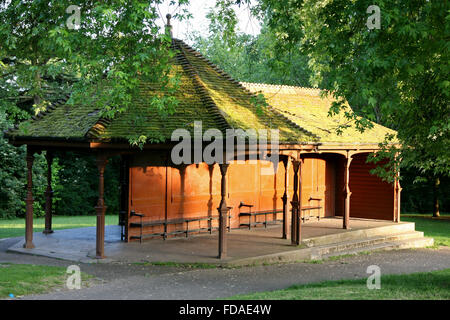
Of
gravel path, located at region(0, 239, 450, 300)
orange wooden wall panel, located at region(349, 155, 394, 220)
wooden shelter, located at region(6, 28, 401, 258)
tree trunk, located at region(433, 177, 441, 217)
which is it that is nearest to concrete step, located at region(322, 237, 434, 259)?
gravel path, located at region(0, 239, 450, 300)

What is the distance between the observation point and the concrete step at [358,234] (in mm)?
16422

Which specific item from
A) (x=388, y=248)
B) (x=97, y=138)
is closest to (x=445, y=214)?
(x=388, y=248)

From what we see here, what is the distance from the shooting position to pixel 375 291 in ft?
32.7

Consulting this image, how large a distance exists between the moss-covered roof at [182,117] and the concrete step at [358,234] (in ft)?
10.4

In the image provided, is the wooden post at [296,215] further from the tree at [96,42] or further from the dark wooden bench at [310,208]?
the tree at [96,42]

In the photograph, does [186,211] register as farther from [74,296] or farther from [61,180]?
[61,180]

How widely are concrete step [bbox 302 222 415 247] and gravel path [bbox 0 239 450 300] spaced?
112 cm

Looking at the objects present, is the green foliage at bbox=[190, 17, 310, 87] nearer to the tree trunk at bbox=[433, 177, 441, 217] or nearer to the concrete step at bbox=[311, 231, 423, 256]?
the concrete step at bbox=[311, 231, 423, 256]

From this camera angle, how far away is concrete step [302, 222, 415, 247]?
16.4m

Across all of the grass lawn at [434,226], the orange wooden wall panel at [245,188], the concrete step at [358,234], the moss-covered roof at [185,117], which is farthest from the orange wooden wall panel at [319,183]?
the grass lawn at [434,226]

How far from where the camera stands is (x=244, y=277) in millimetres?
12242

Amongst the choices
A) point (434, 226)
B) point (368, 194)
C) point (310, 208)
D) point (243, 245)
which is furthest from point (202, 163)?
point (434, 226)

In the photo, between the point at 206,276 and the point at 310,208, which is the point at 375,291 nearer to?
the point at 206,276

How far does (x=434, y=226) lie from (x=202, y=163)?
13044mm
